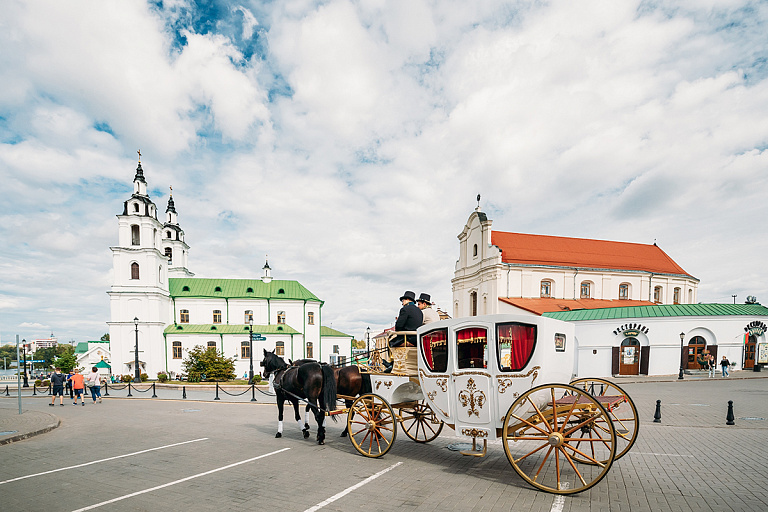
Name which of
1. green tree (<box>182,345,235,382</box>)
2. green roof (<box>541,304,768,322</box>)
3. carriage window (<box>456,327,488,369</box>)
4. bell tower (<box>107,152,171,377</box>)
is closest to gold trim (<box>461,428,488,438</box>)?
carriage window (<box>456,327,488,369</box>)

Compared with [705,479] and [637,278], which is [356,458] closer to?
[705,479]

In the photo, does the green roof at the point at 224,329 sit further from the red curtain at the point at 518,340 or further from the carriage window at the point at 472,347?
the red curtain at the point at 518,340

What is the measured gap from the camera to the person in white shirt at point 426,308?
8.33 meters

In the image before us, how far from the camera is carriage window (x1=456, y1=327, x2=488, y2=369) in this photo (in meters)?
6.55

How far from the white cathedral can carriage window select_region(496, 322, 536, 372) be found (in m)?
33.8

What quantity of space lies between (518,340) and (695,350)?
28598 mm

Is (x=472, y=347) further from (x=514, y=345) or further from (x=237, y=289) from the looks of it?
(x=237, y=289)

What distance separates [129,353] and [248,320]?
13.9 meters

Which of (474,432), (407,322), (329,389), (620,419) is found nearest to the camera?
(474,432)

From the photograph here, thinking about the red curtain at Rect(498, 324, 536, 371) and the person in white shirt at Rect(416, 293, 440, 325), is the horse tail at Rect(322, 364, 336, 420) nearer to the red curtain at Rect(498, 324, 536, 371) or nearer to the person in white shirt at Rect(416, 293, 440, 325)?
the person in white shirt at Rect(416, 293, 440, 325)

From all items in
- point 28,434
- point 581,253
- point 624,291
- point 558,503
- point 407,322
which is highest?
point 581,253

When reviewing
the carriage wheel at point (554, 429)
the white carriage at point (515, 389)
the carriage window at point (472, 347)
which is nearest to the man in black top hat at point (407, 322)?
the white carriage at point (515, 389)

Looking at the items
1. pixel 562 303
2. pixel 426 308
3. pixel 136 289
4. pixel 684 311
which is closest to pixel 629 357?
pixel 684 311

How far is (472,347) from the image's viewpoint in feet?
22.2
